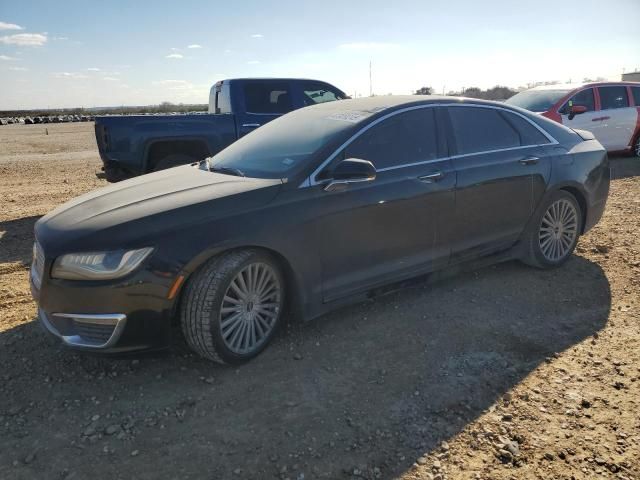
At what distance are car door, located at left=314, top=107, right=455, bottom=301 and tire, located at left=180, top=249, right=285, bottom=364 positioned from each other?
0.42m

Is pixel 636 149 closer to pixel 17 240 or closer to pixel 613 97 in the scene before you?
pixel 613 97

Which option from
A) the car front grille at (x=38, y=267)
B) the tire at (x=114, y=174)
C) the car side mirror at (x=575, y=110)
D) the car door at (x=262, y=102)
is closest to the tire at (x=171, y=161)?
the tire at (x=114, y=174)

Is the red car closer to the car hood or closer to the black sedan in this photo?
the black sedan

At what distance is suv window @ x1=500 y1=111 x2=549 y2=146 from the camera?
14.9 feet

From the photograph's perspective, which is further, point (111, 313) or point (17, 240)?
point (17, 240)

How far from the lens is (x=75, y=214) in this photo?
3225 millimetres

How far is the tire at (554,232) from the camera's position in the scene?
462 centimetres

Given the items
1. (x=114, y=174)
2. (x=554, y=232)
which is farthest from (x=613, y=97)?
(x=114, y=174)

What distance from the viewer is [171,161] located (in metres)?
7.16

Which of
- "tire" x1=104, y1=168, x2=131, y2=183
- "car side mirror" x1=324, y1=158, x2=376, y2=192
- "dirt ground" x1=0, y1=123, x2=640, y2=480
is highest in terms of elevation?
"tire" x1=104, y1=168, x2=131, y2=183

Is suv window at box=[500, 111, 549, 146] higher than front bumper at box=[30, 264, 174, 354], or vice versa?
suv window at box=[500, 111, 549, 146]

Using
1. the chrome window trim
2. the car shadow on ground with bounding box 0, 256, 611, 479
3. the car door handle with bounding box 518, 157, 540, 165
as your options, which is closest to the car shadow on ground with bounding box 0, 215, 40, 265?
the car shadow on ground with bounding box 0, 256, 611, 479

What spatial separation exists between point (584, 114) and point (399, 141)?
8.50 meters

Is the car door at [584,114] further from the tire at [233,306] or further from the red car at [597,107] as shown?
the tire at [233,306]
